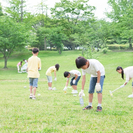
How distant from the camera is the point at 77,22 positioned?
50.0m

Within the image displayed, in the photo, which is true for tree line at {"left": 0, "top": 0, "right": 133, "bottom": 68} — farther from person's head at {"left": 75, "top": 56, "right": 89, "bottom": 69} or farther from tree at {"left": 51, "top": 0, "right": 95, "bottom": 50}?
person's head at {"left": 75, "top": 56, "right": 89, "bottom": 69}

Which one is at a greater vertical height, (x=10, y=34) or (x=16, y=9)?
(x=16, y=9)

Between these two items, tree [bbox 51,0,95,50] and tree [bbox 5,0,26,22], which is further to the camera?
tree [bbox 51,0,95,50]

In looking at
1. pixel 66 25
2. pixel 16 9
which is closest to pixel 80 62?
pixel 16 9

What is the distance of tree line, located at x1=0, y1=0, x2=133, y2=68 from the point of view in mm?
26141

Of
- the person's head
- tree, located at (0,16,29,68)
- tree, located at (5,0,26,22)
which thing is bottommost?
the person's head

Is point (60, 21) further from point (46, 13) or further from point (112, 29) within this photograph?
point (112, 29)

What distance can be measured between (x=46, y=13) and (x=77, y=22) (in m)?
8.57

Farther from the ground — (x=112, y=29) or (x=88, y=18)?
(x=88, y=18)

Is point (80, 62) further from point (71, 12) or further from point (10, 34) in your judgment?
point (71, 12)

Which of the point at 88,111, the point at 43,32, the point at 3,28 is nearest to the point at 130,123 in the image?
the point at 88,111

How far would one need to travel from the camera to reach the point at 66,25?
159ft

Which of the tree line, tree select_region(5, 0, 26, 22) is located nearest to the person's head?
the tree line

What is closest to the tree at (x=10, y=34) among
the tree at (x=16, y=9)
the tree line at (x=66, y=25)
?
the tree line at (x=66, y=25)
